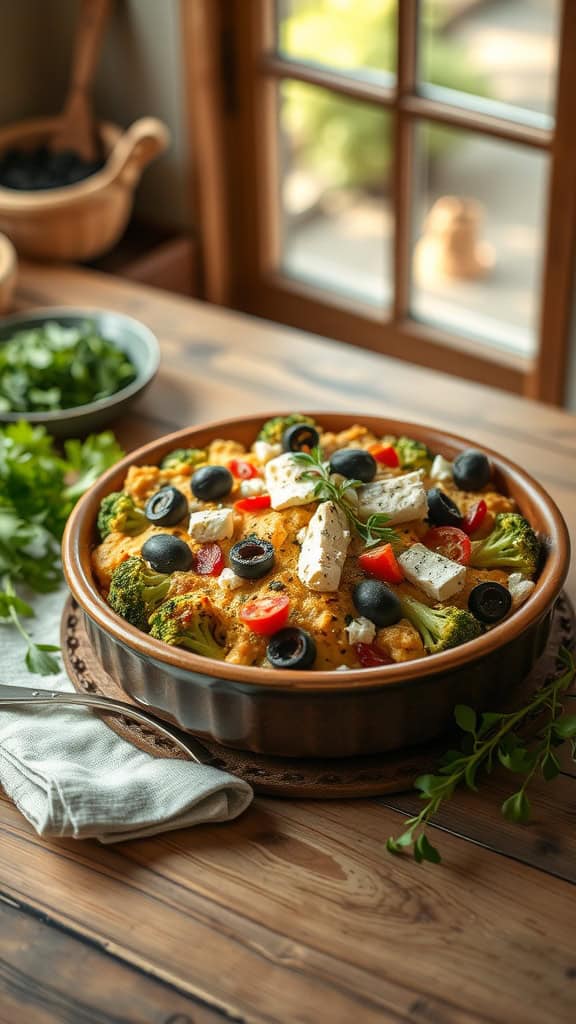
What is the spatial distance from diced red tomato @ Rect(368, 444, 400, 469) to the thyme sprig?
409 mm

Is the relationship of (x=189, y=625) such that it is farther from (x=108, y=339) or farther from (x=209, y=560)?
(x=108, y=339)

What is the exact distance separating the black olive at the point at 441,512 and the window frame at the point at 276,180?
1282 millimetres

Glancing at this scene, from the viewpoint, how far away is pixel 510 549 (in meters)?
1.61

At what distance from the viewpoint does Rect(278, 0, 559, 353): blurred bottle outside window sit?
299 cm

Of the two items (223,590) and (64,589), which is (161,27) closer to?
(64,589)

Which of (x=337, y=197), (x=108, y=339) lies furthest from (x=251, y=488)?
(x=337, y=197)

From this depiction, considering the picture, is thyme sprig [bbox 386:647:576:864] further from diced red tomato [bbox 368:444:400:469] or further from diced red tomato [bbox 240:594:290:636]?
diced red tomato [bbox 368:444:400:469]

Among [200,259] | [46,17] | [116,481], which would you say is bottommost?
[200,259]

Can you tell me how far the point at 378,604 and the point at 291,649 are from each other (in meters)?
0.12

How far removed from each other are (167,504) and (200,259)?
6.24ft

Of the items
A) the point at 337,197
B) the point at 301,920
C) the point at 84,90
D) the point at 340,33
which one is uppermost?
the point at 340,33

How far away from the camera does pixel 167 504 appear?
168cm

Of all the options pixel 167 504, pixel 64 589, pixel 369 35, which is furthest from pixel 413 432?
pixel 369 35

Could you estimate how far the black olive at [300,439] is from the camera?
1816 millimetres
